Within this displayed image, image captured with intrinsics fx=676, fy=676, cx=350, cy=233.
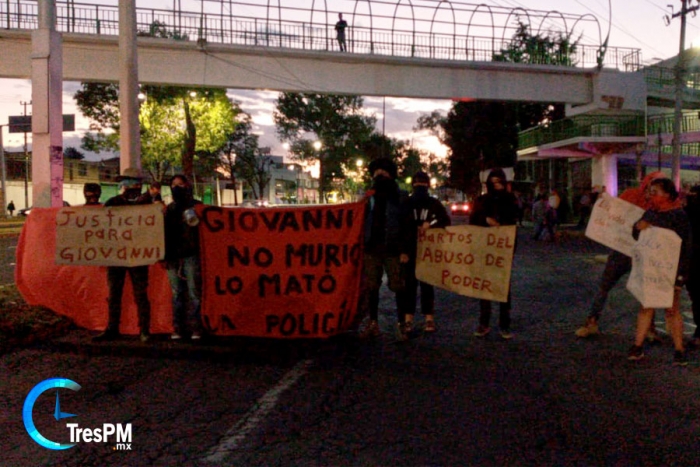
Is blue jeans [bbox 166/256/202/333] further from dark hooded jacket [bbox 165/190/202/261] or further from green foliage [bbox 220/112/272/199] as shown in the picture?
green foliage [bbox 220/112/272/199]

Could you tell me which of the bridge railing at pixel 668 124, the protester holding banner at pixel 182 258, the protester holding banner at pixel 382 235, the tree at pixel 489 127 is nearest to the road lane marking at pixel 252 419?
the protester holding banner at pixel 382 235

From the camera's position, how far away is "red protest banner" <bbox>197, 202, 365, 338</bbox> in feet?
23.5

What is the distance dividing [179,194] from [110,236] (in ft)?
2.92

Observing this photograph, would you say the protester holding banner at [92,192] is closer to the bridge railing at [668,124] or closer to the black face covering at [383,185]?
the black face covering at [383,185]

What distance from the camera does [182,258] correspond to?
7188mm

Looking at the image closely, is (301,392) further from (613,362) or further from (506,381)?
(613,362)

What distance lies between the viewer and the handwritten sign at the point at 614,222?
702cm

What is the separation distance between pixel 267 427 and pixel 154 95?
34.4m

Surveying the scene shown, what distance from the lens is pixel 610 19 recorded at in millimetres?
25203

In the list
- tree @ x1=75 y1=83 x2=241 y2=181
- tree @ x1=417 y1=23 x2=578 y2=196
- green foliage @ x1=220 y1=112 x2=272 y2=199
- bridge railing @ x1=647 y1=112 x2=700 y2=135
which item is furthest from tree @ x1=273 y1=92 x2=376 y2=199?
bridge railing @ x1=647 y1=112 x2=700 y2=135

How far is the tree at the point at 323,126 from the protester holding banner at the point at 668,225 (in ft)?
204

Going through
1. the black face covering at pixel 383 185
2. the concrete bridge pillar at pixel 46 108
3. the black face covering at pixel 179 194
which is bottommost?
the black face covering at pixel 179 194

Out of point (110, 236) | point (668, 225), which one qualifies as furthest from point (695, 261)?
point (110, 236)

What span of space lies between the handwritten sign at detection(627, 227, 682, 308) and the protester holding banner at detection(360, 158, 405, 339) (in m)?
2.45
